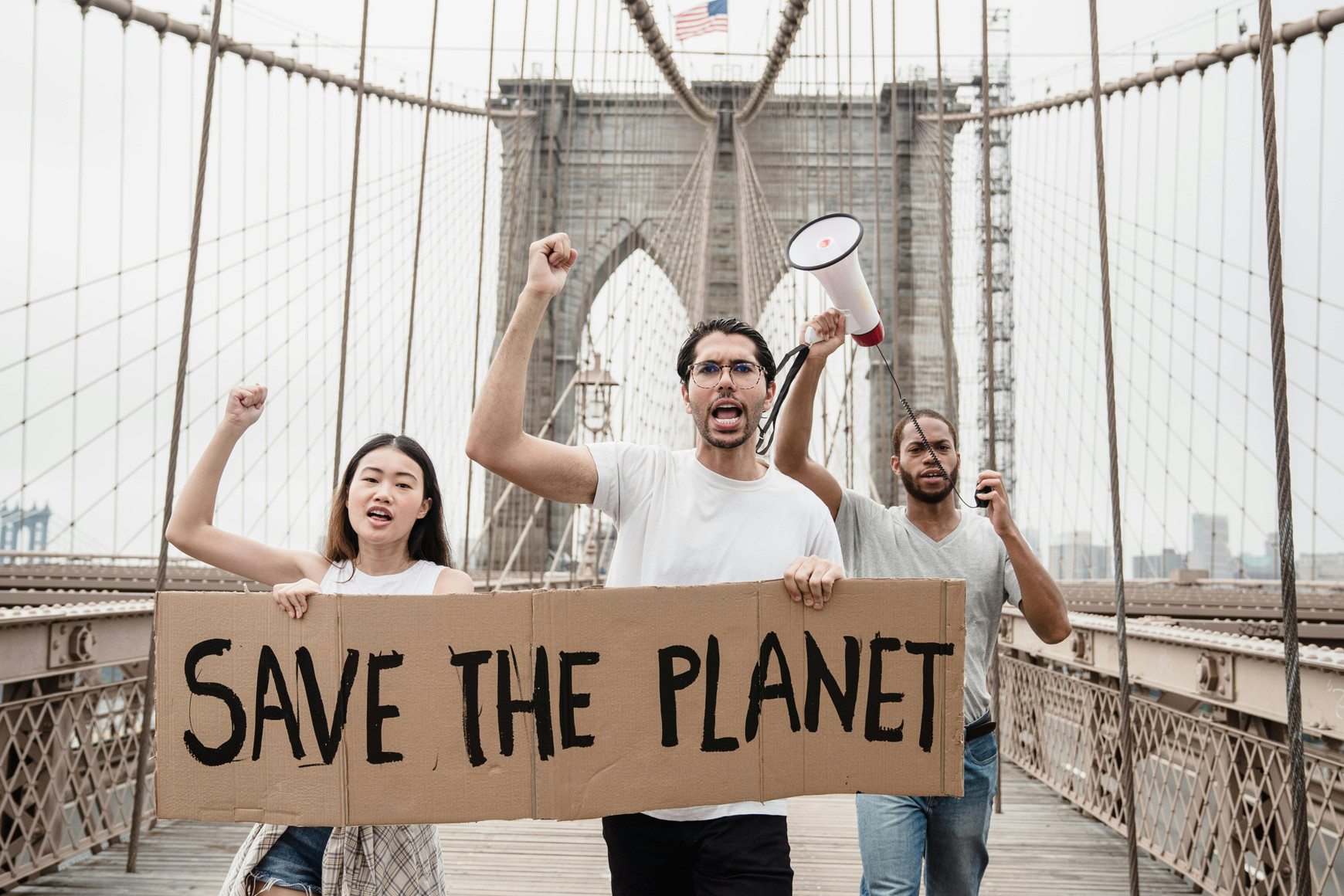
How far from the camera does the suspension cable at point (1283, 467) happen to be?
139 cm

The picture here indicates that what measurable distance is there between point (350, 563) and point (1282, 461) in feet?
4.84

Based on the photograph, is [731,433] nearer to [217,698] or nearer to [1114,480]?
[217,698]

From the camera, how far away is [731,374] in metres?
1.22

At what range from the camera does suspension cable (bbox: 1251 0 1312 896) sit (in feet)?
4.55

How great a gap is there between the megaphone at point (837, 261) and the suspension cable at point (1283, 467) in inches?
25.4

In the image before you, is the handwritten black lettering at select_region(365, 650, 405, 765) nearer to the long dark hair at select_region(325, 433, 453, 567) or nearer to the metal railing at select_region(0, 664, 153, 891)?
the long dark hair at select_region(325, 433, 453, 567)

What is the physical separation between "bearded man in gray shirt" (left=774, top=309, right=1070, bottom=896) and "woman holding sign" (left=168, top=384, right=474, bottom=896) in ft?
1.94

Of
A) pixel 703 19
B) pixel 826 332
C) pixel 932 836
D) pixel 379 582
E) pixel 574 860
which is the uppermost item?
pixel 703 19

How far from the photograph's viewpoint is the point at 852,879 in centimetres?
266

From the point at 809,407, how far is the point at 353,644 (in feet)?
2.52

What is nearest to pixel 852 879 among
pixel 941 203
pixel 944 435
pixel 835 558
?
pixel 944 435

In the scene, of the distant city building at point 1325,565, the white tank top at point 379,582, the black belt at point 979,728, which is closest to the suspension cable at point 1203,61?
the distant city building at point 1325,565

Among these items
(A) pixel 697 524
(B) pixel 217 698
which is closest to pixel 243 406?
(B) pixel 217 698

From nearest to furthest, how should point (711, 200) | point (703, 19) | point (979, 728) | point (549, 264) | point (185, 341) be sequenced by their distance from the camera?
point (549, 264), point (979, 728), point (185, 341), point (703, 19), point (711, 200)
